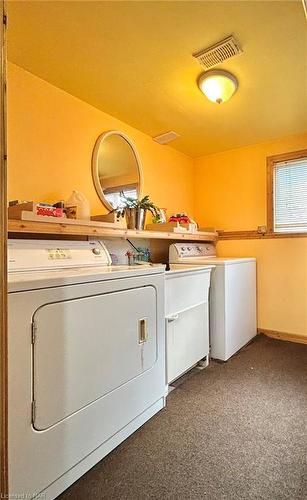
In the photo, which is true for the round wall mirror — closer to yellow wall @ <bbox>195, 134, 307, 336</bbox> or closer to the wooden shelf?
the wooden shelf

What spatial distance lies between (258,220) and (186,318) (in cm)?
172

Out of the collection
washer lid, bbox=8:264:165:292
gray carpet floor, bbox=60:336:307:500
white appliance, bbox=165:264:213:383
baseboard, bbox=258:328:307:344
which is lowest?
gray carpet floor, bbox=60:336:307:500

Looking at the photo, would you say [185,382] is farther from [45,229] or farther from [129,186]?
[129,186]

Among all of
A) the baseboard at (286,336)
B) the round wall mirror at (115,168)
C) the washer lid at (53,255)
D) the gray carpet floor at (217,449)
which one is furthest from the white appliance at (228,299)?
the washer lid at (53,255)

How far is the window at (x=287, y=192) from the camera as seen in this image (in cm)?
284

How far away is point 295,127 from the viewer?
2662 mm

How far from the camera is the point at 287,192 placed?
2.94 metres

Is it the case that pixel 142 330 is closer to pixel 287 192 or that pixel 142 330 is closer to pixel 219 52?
pixel 219 52

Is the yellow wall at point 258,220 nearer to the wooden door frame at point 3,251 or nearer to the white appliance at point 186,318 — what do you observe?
the white appliance at point 186,318

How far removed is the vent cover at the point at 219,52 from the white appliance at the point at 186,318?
4.54ft

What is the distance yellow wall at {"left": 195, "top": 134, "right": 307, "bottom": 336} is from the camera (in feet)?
9.36

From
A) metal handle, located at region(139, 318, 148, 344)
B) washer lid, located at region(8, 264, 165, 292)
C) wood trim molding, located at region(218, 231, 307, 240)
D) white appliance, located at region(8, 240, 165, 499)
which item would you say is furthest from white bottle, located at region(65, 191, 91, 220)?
wood trim molding, located at region(218, 231, 307, 240)

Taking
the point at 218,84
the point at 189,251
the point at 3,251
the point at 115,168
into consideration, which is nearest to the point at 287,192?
the point at 189,251

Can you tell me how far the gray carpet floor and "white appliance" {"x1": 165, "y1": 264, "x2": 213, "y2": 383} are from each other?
20 cm
